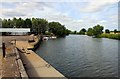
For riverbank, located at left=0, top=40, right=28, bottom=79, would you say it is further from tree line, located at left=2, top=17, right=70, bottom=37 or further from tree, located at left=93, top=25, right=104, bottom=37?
tree, located at left=93, top=25, right=104, bottom=37

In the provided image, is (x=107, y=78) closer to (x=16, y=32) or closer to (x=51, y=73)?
(x=51, y=73)

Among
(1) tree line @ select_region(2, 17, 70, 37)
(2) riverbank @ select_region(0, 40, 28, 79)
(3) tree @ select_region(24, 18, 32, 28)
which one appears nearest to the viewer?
(2) riverbank @ select_region(0, 40, 28, 79)

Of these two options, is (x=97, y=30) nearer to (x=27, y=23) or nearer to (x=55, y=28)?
(x=55, y=28)

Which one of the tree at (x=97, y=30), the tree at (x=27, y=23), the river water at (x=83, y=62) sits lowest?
the river water at (x=83, y=62)

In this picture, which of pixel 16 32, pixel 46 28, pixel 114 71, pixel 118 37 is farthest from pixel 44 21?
pixel 114 71

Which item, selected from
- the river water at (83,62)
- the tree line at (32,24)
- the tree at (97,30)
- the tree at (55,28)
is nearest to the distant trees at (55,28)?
the tree at (55,28)

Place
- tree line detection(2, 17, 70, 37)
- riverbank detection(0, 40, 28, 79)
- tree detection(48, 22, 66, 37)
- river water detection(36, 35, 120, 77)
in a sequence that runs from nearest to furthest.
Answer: riverbank detection(0, 40, 28, 79) < river water detection(36, 35, 120, 77) < tree line detection(2, 17, 70, 37) < tree detection(48, 22, 66, 37)

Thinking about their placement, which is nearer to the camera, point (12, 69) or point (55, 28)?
point (12, 69)

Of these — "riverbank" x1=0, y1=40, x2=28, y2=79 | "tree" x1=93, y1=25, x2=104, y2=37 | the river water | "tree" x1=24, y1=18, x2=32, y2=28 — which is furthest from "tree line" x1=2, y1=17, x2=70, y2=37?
"riverbank" x1=0, y1=40, x2=28, y2=79

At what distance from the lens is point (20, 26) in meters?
120

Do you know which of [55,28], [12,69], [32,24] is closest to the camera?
[12,69]

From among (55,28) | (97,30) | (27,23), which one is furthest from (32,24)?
(97,30)

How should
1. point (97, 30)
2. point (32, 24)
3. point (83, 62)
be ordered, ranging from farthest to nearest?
point (97, 30) < point (32, 24) < point (83, 62)

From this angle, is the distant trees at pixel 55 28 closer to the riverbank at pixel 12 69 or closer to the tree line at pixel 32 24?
the tree line at pixel 32 24
